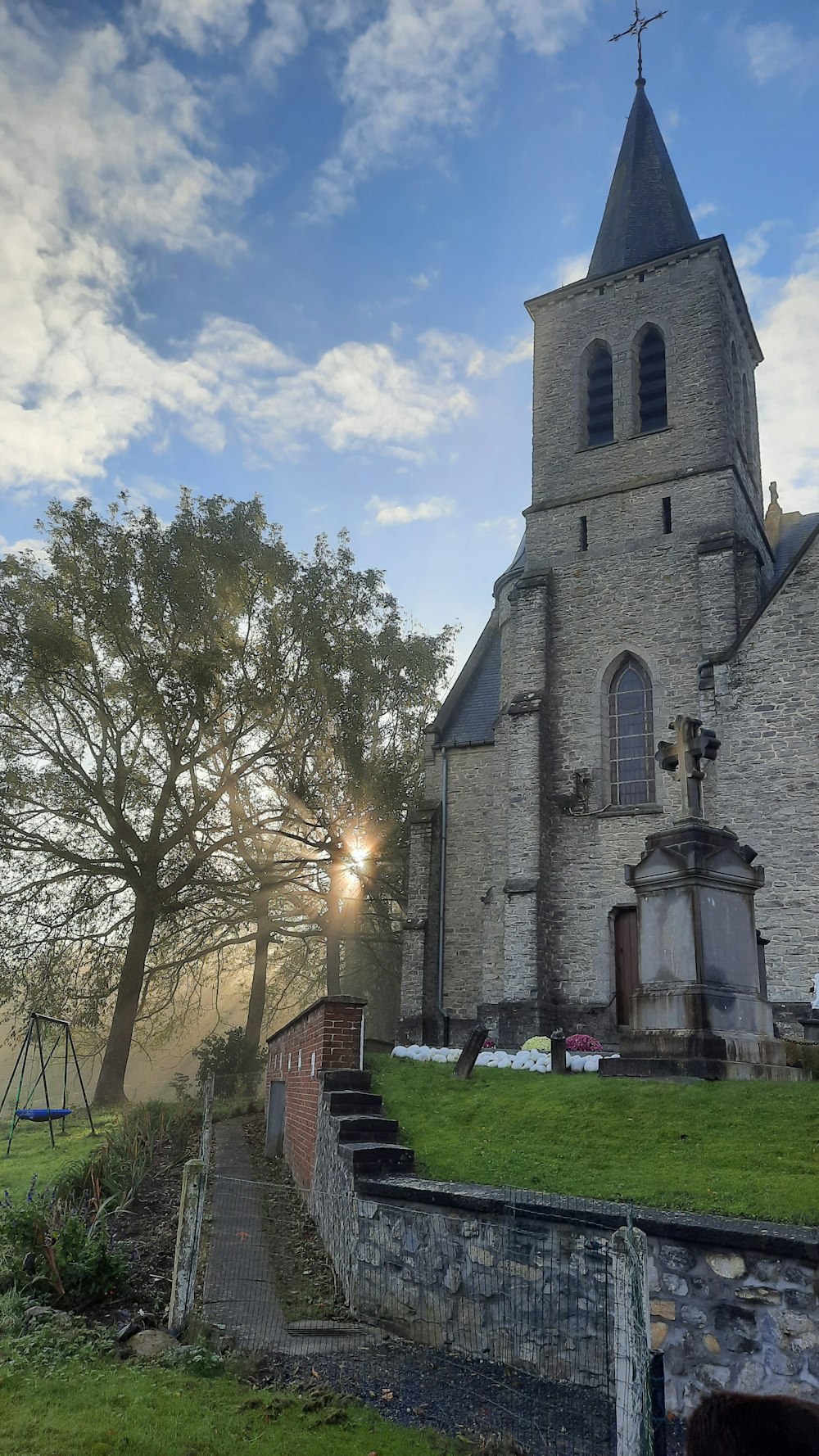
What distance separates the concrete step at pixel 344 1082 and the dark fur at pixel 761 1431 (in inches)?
207

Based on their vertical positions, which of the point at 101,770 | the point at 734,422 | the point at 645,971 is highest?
the point at 734,422

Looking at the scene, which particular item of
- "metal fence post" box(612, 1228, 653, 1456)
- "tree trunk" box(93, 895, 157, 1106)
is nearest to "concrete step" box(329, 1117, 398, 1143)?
"metal fence post" box(612, 1228, 653, 1456)

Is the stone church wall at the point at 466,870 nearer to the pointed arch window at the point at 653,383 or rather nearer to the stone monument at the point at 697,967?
the pointed arch window at the point at 653,383

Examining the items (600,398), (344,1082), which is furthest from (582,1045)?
(600,398)

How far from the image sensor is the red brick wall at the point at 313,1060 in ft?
31.8

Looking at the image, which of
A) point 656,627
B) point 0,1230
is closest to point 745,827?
point 656,627

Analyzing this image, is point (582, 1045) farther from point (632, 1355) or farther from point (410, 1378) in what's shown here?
point (632, 1355)

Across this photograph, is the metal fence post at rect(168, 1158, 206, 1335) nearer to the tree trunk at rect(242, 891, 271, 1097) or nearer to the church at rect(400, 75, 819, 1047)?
the church at rect(400, 75, 819, 1047)

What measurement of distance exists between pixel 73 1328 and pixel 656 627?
1613cm

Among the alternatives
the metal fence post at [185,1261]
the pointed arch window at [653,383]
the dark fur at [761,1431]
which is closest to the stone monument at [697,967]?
the dark fur at [761,1431]

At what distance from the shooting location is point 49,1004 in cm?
2023

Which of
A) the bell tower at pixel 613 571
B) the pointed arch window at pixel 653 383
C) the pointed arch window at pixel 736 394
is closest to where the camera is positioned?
the bell tower at pixel 613 571

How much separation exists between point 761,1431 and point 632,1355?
114 centimetres

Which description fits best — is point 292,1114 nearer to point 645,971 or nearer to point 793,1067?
point 645,971
